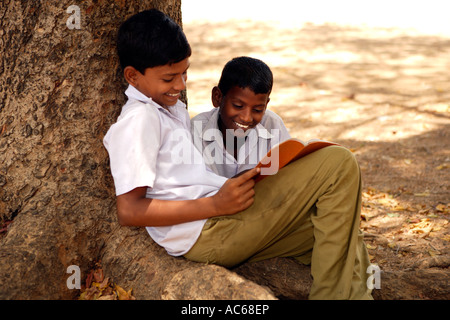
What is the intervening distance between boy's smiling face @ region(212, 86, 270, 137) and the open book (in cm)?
51

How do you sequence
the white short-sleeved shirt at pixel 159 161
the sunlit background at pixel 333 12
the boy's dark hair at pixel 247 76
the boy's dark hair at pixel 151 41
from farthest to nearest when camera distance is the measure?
the sunlit background at pixel 333 12
the boy's dark hair at pixel 247 76
the boy's dark hair at pixel 151 41
the white short-sleeved shirt at pixel 159 161

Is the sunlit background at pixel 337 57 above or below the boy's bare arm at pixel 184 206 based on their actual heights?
below

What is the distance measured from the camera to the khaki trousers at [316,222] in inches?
96.7

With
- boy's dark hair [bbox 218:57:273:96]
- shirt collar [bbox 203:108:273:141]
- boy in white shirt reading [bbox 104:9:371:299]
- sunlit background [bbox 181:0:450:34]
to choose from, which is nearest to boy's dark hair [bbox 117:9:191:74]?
boy in white shirt reading [bbox 104:9:371:299]

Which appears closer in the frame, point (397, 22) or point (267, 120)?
point (267, 120)

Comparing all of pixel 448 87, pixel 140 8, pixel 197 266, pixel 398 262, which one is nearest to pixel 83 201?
pixel 197 266

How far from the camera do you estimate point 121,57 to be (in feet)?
8.55

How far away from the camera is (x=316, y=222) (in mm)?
2518

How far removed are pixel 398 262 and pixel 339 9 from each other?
11.2 meters

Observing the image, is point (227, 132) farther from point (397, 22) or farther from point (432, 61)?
point (397, 22)

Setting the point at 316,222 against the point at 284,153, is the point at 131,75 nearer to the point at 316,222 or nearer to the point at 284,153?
the point at 284,153

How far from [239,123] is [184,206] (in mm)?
760

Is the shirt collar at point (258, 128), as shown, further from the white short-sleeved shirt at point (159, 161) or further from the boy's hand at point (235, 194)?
the boy's hand at point (235, 194)

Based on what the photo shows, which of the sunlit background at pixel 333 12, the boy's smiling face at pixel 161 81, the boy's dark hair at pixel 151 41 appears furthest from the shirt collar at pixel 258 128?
the sunlit background at pixel 333 12
